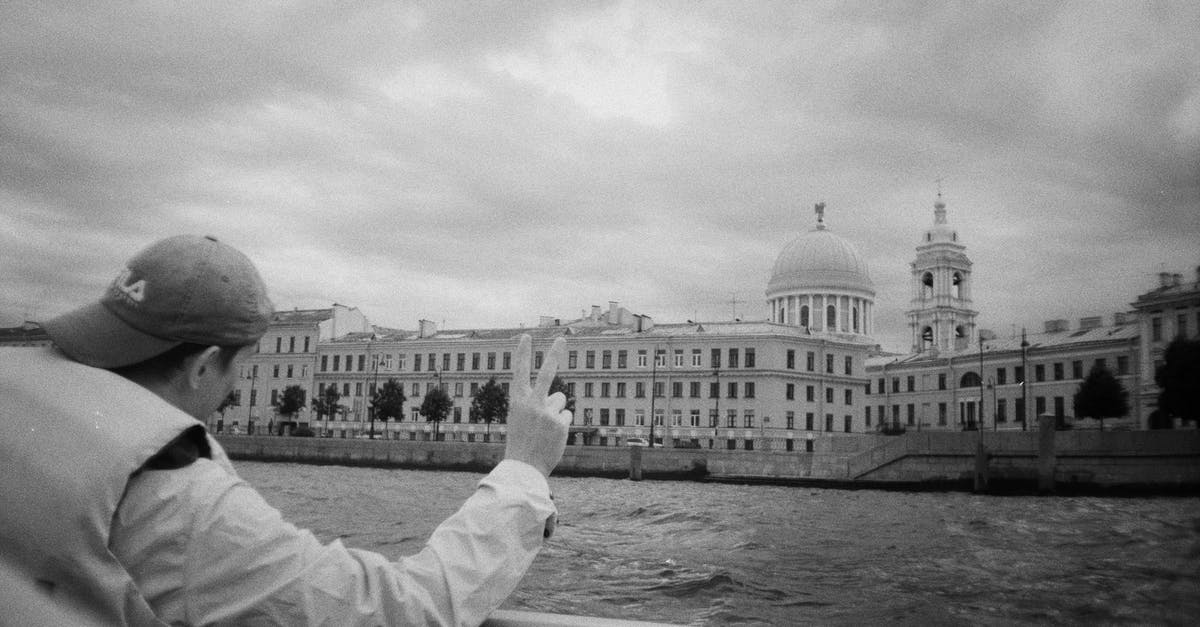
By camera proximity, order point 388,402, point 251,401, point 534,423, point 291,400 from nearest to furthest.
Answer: point 534,423, point 388,402, point 291,400, point 251,401

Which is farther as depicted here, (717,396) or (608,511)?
(717,396)

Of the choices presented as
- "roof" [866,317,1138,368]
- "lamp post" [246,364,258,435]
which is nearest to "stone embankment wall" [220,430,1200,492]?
"roof" [866,317,1138,368]

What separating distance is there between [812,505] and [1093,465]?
1373cm

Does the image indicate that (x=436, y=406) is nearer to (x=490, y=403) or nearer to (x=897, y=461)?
(x=490, y=403)

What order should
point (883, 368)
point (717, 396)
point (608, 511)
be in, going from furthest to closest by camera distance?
point (883, 368) < point (717, 396) < point (608, 511)

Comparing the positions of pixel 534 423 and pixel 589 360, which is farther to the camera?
pixel 589 360

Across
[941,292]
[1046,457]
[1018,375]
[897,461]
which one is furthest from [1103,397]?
[941,292]

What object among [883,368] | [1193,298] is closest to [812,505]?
[1193,298]

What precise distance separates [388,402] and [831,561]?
48.6m

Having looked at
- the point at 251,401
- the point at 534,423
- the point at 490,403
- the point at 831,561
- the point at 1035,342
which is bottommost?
the point at 831,561

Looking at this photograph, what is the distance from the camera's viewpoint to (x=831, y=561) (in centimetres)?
1032

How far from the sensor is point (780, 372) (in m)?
53.3

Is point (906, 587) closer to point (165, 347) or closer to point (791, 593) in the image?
point (791, 593)

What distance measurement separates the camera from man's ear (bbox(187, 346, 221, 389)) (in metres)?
1.39
